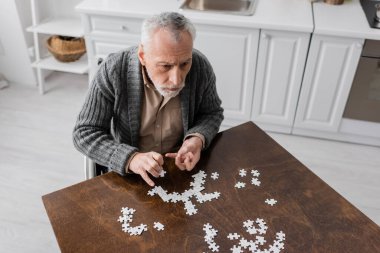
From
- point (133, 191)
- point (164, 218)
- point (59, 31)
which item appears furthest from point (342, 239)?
point (59, 31)

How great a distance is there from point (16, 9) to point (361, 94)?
283cm

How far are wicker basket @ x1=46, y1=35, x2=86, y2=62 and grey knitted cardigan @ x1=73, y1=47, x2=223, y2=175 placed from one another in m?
1.87

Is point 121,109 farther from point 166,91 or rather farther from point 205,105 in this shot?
point 205,105

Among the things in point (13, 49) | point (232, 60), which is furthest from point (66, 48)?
point (232, 60)

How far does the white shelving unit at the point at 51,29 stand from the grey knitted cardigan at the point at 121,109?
5.81 feet

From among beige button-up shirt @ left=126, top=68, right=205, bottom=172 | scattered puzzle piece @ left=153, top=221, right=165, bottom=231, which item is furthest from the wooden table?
beige button-up shirt @ left=126, top=68, right=205, bottom=172

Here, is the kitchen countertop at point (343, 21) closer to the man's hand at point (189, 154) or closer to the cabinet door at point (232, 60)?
the cabinet door at point (232, 60)

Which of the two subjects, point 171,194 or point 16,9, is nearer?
point 171,194

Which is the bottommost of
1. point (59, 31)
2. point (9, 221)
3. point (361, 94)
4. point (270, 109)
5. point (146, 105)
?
point (9, 221)

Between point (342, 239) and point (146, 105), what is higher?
point (146, 105)

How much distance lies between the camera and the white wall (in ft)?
10.4

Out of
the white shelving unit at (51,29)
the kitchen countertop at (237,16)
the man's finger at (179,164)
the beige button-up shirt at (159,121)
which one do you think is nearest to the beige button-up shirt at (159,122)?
the beige button-up shirt at (159,121)

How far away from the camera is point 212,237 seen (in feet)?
3.84

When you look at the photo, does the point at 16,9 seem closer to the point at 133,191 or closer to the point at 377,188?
the point at 133,191
